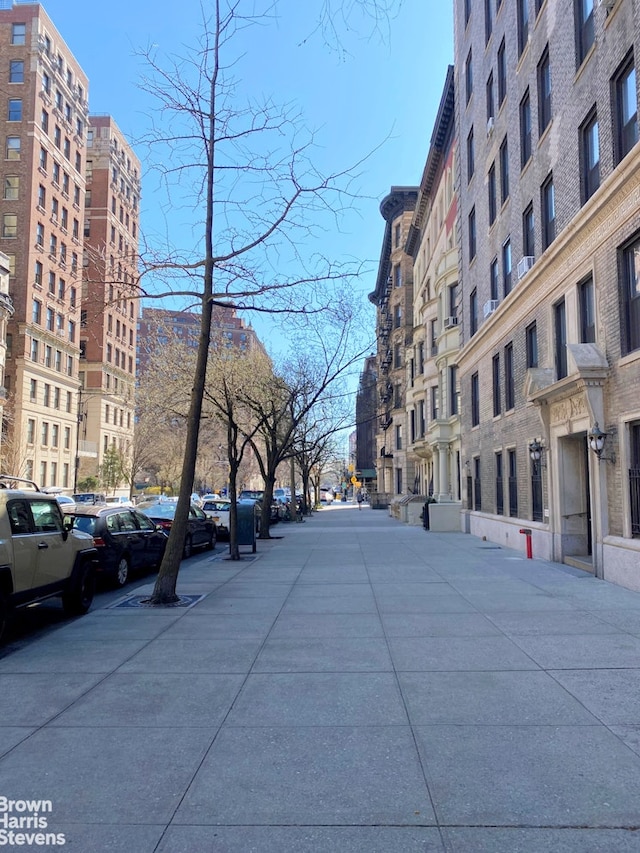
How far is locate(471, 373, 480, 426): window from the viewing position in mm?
23328

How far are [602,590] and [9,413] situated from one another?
50166 millimetres

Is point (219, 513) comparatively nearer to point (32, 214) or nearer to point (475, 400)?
point (475, 400)

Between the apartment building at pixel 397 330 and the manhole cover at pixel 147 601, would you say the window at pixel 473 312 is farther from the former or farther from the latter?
the apartment building at pixel 397 330

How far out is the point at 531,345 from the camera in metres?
17.1

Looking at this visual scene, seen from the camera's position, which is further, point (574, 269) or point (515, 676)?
point (574, 269)

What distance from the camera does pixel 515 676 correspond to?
604cm

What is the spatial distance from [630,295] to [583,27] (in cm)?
621

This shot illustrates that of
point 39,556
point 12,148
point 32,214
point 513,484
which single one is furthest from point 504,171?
point 12,148

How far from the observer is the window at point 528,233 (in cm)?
1688

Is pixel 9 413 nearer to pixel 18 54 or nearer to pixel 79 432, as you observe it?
pixel 79 432

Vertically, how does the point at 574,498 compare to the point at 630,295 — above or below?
below

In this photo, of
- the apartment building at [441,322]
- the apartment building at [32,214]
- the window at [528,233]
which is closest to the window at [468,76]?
the apartment building at [441,322]

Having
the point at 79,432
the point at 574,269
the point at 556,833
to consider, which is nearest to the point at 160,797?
the point at 556,833

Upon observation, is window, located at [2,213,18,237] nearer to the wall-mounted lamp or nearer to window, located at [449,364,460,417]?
window, located at [449,364,460,417]
